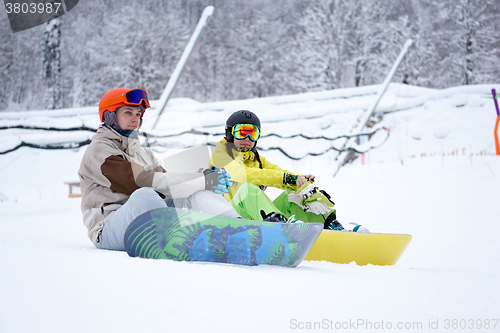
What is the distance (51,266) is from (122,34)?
19.7m

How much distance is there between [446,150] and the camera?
999cm

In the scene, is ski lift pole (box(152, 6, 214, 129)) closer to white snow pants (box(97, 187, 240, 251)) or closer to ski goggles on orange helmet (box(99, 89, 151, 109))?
ski goggles on orange helmet (box(99, 89, 151, 109))

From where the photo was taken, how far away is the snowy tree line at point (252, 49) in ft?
53.9

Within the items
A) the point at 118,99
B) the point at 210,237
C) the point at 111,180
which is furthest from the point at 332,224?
the point at 118,99

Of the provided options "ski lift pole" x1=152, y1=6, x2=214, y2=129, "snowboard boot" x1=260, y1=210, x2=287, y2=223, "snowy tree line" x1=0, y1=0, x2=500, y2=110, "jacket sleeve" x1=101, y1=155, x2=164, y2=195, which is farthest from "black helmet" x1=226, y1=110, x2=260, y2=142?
"snowy tree line" x1=0, y1=0, x2=500, y2=110

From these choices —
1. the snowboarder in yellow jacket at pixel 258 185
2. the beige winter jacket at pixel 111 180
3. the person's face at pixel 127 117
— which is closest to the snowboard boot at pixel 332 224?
the snowboarder in yellow jacket at pixel 258 185

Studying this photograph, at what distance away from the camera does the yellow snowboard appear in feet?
7.23

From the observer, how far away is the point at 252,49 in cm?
2112

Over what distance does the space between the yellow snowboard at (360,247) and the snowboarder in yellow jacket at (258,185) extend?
289 mm

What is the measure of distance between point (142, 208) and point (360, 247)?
140cm

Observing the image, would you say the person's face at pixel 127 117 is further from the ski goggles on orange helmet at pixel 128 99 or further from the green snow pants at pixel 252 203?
the green snow pants at pixel 252 203

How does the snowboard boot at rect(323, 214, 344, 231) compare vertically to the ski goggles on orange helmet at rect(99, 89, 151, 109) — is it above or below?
below

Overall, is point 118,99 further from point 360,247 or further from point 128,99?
point 360,247

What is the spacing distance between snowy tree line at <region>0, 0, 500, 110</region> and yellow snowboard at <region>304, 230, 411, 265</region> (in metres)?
15.2
